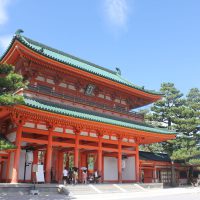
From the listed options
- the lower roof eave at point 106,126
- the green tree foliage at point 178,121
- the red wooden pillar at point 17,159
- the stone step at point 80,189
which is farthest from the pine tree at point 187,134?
the red wooden pillar at point 17,159

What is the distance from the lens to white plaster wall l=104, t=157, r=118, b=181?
25.1m

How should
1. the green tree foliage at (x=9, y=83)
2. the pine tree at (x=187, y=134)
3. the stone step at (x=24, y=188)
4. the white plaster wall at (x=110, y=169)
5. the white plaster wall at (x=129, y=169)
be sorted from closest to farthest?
the green tree foliage at (x=9, y=83) → the stone step at (x=24, y=188) → the white plaster wall at (x=110, y=169) → the white plaster wall at (x=129, y=169) → the pine tree at (x=187, y=134)

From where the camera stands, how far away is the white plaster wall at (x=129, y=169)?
25.7m

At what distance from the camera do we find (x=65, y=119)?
60.4 feet

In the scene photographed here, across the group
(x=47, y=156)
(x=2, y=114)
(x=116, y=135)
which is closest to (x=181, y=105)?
(x=116, y=135)

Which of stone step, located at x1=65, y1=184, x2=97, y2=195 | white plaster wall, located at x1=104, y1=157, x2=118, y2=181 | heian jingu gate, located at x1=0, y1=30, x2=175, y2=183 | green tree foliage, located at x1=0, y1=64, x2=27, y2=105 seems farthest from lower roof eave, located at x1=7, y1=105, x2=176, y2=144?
stone step, located at x1=65, y1=184, x2=97, y2=195

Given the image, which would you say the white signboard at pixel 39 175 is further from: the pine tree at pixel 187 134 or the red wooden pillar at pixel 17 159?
the pine tree at pixel 187 134

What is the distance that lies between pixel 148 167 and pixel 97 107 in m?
12.9

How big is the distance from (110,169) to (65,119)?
9577 mm

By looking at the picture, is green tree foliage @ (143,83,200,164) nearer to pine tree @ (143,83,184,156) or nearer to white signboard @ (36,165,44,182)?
pine tree @ (143,83,184,156)

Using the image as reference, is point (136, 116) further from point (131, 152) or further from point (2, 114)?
point (2, 114)

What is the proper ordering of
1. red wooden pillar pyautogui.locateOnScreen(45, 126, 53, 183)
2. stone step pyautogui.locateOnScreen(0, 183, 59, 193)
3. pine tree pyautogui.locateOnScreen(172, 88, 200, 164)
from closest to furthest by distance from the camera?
stone step pyautogui.locateOnScreen(0, 183, 59, 193) → red wooden pillar pyautogui.locateOnScreen(45, 126, 53, 183) → pine tree pyautogui.locateOnScreen(172, 88, 200, 164)

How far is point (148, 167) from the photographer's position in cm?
3206

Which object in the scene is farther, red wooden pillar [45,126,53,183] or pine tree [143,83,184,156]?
pine tree [143,83,184,156]
